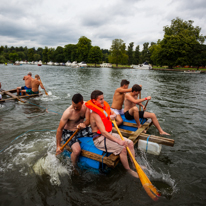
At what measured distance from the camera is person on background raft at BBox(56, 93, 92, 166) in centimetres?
394

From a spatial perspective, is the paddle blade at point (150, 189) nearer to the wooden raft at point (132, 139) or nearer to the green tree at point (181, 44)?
the wooden raft at point (132, 139)

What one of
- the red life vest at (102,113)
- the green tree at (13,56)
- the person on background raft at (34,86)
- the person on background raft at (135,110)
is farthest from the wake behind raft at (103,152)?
the green tree at (13,56)

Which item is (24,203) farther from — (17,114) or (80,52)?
(80,52)

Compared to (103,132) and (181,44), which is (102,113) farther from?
(181,44)

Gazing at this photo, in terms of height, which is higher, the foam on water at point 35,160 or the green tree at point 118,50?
the green tree at point 118,50

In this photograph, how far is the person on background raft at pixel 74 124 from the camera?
3.94 meters

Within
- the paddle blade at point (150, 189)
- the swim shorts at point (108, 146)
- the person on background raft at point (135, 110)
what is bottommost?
the paddle blade at point (150, 189)

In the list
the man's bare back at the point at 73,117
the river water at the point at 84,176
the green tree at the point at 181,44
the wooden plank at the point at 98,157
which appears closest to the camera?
the river water at the point at 84,176

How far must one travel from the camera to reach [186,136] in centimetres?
673

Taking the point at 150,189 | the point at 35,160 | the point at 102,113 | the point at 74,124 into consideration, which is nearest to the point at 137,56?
the point at 74,124

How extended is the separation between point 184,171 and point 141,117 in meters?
2.49

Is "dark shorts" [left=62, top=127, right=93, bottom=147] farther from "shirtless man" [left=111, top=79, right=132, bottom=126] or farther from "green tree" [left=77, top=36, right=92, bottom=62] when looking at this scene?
"green tree" [left=77, top=36, right=92, bottom=62]

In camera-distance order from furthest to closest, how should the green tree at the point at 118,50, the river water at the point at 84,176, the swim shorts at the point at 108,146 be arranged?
1. the green tree at the point at 118,50
2. the swim shorts at the point at 108,146
3. the river water at the point at 84,176

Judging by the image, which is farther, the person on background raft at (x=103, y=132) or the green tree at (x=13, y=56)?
the green tree at (x=13, y=56)
